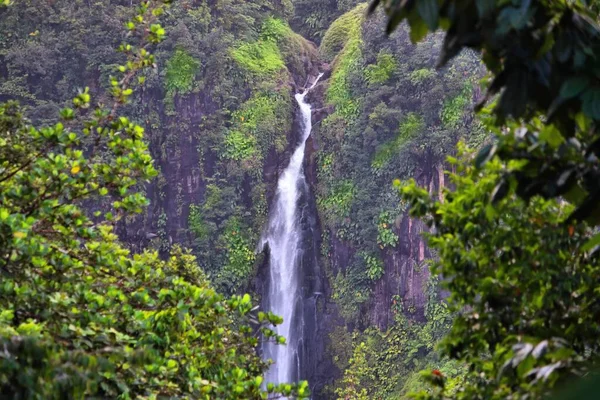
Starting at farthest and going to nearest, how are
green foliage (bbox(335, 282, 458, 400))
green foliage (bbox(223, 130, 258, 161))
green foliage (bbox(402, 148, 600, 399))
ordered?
green foliage (bbox(223, 130, 258, 161)) < green foliage (bbox(335, 282, 458, 400)) < green foliage (bbox(402, 148, 600, 399))

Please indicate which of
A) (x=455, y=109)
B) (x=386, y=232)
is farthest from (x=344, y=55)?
(x=386, y=232)

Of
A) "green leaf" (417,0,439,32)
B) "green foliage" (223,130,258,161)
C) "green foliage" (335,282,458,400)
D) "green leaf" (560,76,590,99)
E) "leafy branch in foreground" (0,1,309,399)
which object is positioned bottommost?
"green foliage" (335,282,458,400)

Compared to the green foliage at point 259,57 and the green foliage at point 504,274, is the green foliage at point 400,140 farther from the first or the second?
the green foliage at point 504,274

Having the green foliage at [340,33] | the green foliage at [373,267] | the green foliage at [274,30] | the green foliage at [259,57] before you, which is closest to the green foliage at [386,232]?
the green foliage at [373,267]

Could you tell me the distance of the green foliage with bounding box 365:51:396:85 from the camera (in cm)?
1672

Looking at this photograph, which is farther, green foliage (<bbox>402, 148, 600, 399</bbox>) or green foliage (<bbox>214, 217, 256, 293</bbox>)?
green foliage (<bbox>214, 217, 256, 293</bbox>)

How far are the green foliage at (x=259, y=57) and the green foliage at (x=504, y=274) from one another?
50.8 feet

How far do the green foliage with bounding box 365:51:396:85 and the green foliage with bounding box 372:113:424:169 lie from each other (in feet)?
4.06

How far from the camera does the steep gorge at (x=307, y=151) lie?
52.2 feet

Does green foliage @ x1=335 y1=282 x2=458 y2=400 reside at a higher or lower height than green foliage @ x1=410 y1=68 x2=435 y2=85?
lower

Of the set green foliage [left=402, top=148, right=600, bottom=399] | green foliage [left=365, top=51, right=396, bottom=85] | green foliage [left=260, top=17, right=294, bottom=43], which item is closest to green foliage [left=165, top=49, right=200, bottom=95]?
green foliage [left=260, top=17, right=294, bottom=43]

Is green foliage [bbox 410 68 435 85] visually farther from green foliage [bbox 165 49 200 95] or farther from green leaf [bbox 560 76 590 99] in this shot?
green leaf [bbox 560 76 590 99]

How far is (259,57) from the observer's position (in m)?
18.6

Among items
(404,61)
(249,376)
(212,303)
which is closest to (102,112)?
(212,303)
